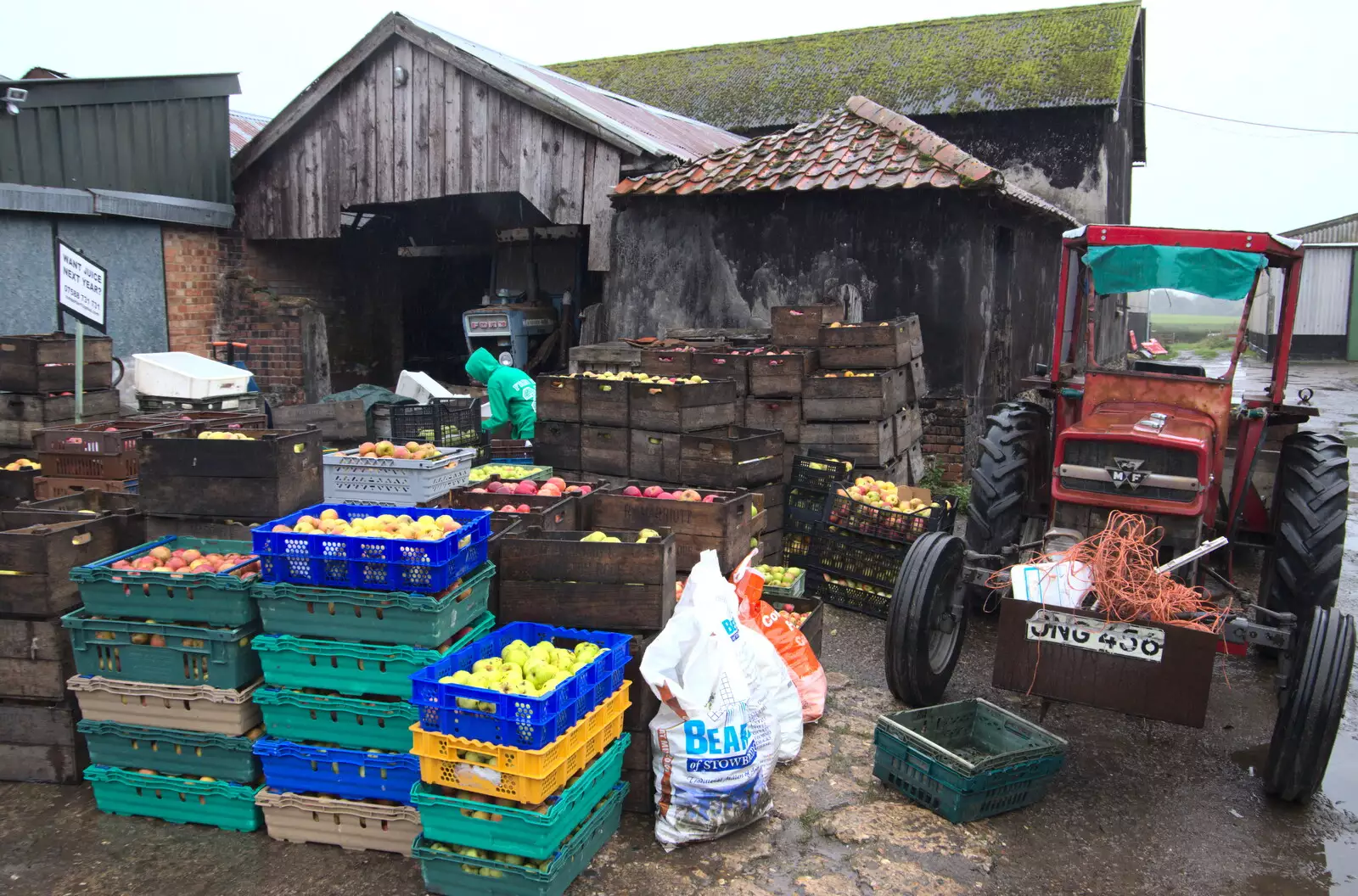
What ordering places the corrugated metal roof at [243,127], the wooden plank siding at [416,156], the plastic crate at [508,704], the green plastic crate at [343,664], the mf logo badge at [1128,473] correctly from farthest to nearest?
the corrugated metal roof at [243,127], the wooden plank siding at [416,156], the mf logo badge at [1128,473], the green plastic crate at [343,664], the plastic crate at [508,704]

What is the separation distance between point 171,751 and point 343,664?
96 centimetres

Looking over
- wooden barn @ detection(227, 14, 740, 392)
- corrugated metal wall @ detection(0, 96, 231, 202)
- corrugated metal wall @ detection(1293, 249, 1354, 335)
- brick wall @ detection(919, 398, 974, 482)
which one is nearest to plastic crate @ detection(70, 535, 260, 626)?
corrugated metal wall @ detection(0, 96, 231, 202)

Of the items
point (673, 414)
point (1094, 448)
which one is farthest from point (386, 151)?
point (1094, 448)

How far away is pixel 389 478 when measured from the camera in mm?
6629

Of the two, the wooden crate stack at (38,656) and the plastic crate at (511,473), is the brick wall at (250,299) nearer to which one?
the plastic crate at (511,473)

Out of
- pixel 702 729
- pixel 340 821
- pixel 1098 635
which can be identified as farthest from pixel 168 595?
pixel 1098 635

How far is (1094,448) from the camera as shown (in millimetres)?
5430

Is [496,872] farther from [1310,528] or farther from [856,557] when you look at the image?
[1310,528]

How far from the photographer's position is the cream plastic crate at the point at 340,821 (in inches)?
161

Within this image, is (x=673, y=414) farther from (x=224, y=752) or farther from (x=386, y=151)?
(x=386, y=151)

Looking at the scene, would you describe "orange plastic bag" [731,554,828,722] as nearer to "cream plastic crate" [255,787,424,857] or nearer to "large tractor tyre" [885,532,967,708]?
"large tractor tyre" [885,532,967,708]

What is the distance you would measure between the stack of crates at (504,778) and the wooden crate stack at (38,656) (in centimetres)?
198

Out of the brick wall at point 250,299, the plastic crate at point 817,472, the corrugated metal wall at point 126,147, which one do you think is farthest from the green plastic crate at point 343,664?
the brick wall at point 250,299

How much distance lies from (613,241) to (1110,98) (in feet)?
33.5
